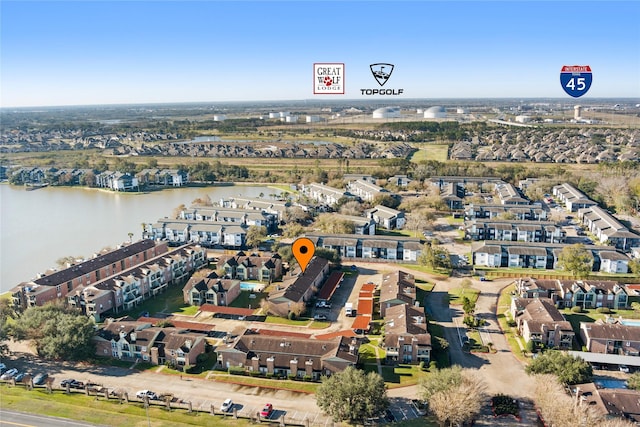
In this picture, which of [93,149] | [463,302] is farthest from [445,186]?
[93,149]

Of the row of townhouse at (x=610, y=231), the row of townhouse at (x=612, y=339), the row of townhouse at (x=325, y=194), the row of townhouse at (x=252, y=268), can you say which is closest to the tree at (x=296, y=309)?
the row of townhouse at (x=252, y=268)

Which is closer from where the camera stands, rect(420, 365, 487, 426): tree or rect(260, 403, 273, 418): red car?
rect(420, 365, 487, 426): tree

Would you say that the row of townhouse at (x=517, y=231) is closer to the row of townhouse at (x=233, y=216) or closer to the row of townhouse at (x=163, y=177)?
the row of townhouse at (x=233, y=216)

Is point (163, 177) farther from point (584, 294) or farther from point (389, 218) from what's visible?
point (584, 294)

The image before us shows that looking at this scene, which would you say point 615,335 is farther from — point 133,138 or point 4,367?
point 133,138

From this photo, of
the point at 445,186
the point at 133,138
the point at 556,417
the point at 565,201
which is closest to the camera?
the point at 556,417

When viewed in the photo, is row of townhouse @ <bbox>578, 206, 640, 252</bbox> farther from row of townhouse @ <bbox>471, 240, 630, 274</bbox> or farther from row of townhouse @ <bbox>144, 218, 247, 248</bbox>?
row of townhouse @ <bbox>144, 218, 247, 248</bbox>

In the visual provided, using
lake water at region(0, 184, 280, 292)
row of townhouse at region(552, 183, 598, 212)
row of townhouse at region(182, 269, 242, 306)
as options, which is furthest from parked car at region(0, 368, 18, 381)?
row of townhouse at region(552, 183, 598, 212)
